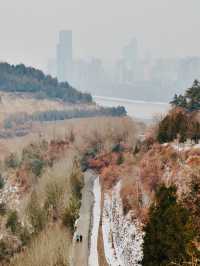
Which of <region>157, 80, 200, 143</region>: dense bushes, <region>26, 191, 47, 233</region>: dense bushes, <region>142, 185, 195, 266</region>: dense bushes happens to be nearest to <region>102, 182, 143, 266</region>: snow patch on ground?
<region>142, 185, 195, 266</region>: dense bushes

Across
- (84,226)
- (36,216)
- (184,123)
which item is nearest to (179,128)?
(184,123)

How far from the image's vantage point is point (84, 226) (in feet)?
102

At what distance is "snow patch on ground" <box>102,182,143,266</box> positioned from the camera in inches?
823

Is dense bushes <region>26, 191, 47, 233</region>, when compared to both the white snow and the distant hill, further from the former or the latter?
the distant hill

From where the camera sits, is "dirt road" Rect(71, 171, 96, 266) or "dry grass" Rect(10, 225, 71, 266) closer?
"dry grass" Rect(10, 225, 71, 266)

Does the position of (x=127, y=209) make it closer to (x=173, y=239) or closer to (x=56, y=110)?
(x=173, y=239)

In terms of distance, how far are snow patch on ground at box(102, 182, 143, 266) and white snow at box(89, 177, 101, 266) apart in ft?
1.75

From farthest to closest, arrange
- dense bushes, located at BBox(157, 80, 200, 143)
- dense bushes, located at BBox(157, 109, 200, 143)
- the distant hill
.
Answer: the distant hill
dense bushes, located at BBox(157, 80, 200, 143)
dense bushes, located at BBox(157, 109, 200, 143)

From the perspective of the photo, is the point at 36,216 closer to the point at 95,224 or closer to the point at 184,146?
the point at 95,224

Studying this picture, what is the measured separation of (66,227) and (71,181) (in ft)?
30.7

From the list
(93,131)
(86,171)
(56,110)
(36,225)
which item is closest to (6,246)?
(36,225)

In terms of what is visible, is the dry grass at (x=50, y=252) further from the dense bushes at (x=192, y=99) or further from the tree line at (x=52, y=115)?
the tree line at (x=52, y=115)

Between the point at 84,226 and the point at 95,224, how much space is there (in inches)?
30.9

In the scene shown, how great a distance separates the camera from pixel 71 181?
127 ft
